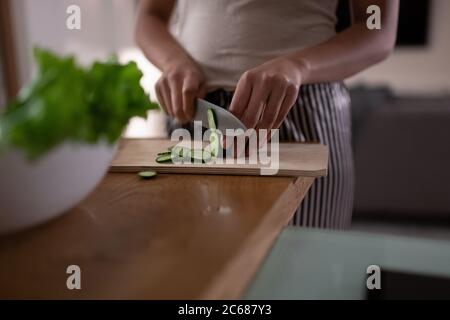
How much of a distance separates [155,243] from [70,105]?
148 millimetres

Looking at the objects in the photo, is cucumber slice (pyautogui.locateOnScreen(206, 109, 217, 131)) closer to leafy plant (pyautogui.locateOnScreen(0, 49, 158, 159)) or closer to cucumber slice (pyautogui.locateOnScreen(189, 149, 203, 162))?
cucumber slice (pyautogui.locateOnScreen(189, 149, 203, 162))

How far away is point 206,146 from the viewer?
0.80 metres

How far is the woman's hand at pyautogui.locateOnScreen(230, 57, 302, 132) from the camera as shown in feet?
2.25

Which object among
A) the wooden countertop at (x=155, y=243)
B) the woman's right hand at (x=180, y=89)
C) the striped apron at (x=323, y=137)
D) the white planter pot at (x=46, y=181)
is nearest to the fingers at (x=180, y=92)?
the woman's right hand at (x=180, y=89)

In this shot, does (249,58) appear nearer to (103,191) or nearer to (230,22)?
(230,22)

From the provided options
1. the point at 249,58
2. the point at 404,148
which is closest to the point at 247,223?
the point at 249,58

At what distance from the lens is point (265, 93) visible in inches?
27.0

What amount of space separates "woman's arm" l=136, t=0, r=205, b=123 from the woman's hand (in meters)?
0.12

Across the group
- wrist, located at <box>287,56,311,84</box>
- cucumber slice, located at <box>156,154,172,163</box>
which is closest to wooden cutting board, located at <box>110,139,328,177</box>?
cucumber slice, located at <box>156,154,172,163</box>

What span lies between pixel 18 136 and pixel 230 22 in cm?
61

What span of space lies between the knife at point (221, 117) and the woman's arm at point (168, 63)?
0.08ft

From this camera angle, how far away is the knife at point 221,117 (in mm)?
681

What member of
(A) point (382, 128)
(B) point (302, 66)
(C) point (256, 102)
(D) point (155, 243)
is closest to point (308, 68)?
(B) point (302, 66)

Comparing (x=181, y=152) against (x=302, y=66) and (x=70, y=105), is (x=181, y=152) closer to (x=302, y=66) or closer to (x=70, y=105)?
(x=302, y=66)
